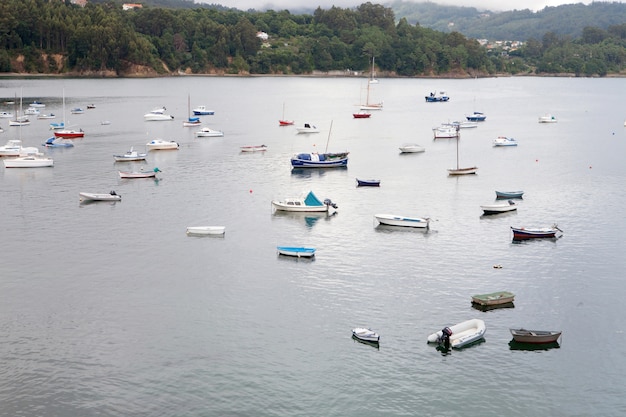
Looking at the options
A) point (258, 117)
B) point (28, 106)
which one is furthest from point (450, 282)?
point (28, 106)

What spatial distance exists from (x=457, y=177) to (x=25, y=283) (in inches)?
2393

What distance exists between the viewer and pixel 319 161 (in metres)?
107

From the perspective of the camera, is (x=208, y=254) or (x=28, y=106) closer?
(x=208, y=254)

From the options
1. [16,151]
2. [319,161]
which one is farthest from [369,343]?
[16,151]

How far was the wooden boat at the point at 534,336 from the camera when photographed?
4812 cm

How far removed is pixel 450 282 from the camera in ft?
196

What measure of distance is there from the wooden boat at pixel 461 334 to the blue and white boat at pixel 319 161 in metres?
58.9

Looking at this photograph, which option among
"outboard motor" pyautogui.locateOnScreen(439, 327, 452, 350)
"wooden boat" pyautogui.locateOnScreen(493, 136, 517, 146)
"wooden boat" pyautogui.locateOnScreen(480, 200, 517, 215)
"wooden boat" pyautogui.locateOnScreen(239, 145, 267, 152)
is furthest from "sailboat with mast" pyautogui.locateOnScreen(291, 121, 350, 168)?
"outboard motor" pyautogui.locateOnScreen(439, 327, 452, 350)

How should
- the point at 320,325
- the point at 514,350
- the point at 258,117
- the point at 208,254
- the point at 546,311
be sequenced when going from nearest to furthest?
1. the point at 514,350
2. the point at 320,325
3. the point at 546,311
4. the point at 208,254
5. the point at 258,117

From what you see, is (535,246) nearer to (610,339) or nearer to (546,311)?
(546,311)

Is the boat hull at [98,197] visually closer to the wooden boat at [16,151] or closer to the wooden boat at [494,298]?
the wooden boat at [16,151]

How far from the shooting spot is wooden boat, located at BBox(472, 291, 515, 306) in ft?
178

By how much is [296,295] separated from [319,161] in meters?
51.8

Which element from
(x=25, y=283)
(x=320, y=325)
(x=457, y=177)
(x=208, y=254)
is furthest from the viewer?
(x=457, y=177)
